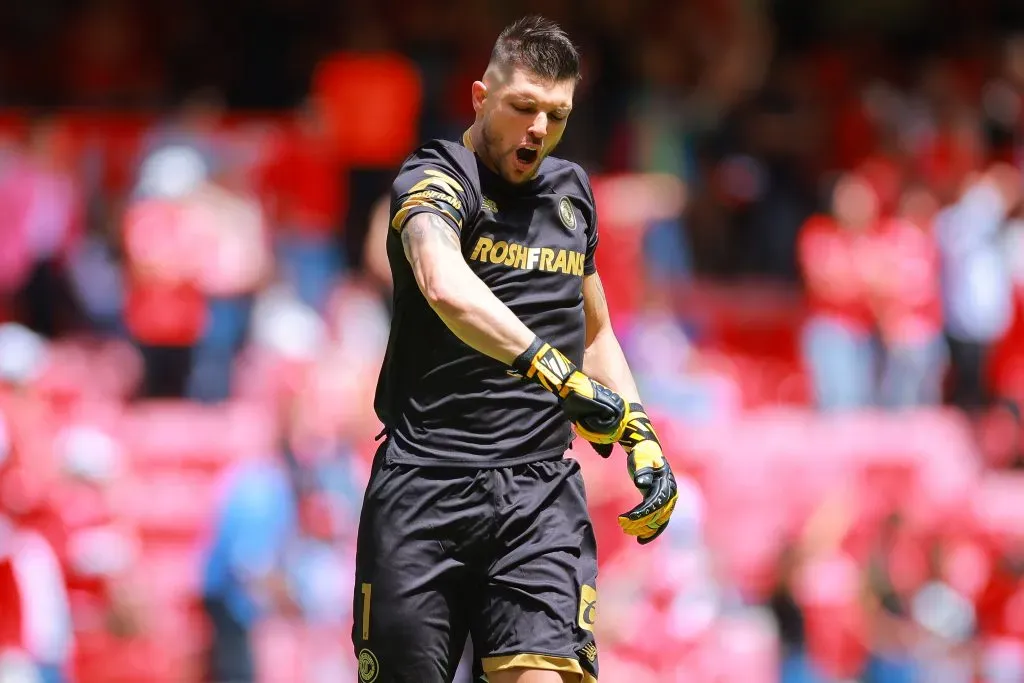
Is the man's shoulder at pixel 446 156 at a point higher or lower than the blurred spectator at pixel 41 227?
lower

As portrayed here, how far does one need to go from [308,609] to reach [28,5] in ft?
20.5

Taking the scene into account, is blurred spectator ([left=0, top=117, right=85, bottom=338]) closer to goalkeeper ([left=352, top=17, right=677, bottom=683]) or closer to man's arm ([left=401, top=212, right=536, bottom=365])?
goalkeeper ([left=352, top=17, right=677, bottom=683])

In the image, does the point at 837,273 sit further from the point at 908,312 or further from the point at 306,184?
the point at 306,184

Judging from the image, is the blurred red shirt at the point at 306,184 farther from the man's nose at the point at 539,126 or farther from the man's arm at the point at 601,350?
the man's nose at the point at 539,126

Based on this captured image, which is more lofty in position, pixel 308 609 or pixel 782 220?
pixel 782 220

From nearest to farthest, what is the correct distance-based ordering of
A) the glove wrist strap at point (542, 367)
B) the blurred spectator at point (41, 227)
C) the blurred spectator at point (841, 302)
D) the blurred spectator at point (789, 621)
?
the glove wrist strap at point (542, 367) < the blurred spectator at point (789, 621) < the blurred spectator at point (41, 227) < the blurred spectator at point (841, 302)

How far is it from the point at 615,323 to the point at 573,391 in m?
7.04

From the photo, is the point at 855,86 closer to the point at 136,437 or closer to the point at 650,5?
the point at 650,5

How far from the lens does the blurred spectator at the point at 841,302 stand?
11898mm

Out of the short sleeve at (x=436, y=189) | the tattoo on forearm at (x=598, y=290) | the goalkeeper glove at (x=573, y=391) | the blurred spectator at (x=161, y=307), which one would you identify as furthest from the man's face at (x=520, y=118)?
the blurred spectator at (x=161, y=307)

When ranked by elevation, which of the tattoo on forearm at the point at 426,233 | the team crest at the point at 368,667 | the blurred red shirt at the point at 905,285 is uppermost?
the blurred red shirt at the point at 905,285

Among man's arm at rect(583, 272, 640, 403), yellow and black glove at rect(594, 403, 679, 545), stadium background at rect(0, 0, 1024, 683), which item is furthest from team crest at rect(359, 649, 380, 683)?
stadium background at rect(0, 0, 1024, 683)

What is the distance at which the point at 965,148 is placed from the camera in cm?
1410

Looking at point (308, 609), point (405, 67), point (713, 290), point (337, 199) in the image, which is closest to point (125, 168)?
point (337, 199)
